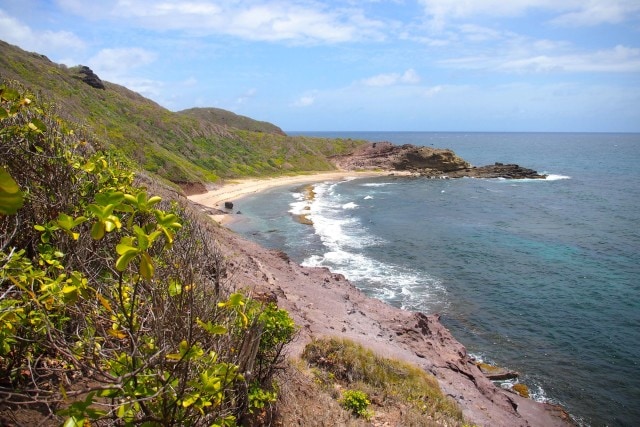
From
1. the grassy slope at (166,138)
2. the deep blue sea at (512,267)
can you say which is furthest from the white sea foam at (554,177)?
the grassy slope at (166,138)

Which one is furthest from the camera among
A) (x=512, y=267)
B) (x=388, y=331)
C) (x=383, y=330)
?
(x=512, y=267)

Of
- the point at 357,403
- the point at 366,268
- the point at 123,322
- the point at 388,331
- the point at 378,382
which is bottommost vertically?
the point at 366,268

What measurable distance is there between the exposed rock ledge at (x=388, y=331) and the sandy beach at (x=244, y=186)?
1935cm

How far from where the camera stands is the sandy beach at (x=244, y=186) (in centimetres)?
4742

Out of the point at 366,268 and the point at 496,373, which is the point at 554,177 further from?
the point at 496,373

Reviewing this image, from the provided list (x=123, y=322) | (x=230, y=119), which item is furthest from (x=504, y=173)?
(x=123, y=322)

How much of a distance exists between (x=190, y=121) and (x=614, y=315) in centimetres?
7611

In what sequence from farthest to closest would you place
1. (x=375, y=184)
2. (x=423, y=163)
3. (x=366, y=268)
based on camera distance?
(x=423, y=163) < (x=375, y=184) < (x=366, y=268)

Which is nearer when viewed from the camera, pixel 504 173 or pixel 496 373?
pixel 496 373

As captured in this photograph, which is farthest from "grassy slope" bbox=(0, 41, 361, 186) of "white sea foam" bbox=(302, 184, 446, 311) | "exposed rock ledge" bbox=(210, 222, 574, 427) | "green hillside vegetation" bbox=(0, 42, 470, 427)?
"green hillside vegetation" bbox=(0, 42, 470, 427)

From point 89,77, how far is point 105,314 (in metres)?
82.4

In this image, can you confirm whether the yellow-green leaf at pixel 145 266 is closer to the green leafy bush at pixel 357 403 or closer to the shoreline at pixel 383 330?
the green leafy bush at pixel 357 403

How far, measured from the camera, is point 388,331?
61.4ft

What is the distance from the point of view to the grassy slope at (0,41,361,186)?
181 feet
